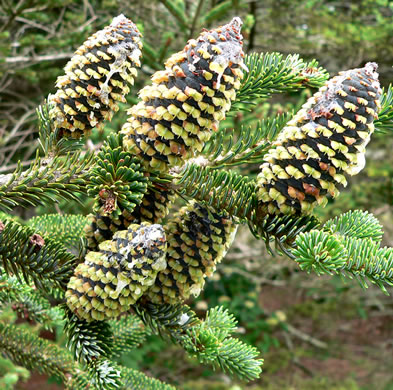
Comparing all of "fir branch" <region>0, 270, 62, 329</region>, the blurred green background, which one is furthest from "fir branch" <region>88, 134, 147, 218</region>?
the blurred green background

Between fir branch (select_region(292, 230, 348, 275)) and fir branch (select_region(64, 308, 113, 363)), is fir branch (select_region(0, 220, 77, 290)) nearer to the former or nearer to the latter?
fir branch (select_region(64, 308, 113, 363))

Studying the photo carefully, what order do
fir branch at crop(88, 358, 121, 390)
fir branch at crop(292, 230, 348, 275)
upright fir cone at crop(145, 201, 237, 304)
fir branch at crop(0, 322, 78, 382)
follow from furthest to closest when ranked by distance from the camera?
1. fir branch at crop(0, 322, 78, 382)
2. upright fir cone at crop(145, 201, 237, 304)
3. fir branch at crop(88, 358, 121, 390)
4. fir branch at crop(292, 230, 348, 275)

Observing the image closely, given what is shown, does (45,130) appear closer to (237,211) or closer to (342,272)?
(237,211)

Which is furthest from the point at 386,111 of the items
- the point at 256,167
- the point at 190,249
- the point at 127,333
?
the point at 256,167

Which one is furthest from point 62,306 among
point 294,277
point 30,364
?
point 294,277

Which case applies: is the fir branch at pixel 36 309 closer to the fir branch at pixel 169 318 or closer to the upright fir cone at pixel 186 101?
the fir branch at pixel 169 318

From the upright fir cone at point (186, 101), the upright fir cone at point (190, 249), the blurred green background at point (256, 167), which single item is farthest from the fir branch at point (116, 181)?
the blurred green background at point (256, 167)
